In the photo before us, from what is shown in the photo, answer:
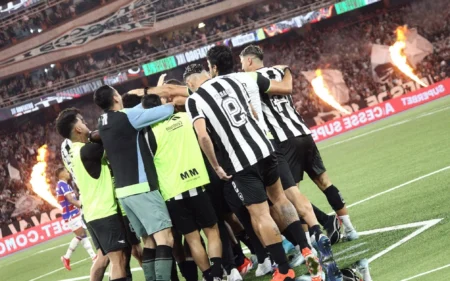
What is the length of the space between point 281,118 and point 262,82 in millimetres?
1080

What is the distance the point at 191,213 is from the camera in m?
8.20

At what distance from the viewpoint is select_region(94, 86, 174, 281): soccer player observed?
25.7 feet

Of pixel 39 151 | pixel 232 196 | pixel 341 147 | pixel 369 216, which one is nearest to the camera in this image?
pixel 232 196

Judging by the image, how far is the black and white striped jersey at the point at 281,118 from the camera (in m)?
8.72

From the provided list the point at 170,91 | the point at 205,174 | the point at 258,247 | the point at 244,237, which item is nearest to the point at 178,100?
the point at 170,91

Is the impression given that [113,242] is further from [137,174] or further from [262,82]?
[262,82]

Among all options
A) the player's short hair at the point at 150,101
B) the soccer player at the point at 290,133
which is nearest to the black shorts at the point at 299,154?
the soccer player at the point at 290,133

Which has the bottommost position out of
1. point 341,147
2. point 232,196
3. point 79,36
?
point 341,147

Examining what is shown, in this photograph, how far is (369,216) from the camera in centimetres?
1059

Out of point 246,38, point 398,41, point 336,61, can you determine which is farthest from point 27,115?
point 398,41

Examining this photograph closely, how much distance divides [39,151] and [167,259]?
29.8 meters

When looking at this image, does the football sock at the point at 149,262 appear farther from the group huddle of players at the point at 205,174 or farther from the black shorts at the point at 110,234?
the black shorts at the point at 110,234

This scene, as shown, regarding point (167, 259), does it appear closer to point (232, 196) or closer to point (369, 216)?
point (232, 196)

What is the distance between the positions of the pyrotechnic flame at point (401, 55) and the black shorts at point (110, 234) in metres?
30.1
